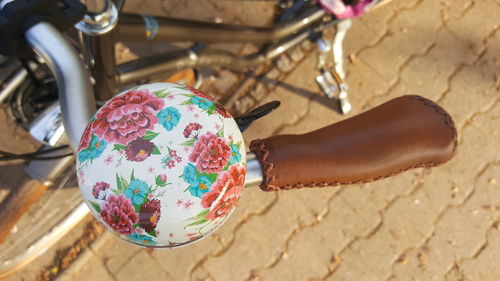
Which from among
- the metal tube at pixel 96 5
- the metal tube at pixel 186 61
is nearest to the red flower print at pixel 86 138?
the metal tube at pixel 96 5

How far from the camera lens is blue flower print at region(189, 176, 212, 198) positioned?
0.70 m

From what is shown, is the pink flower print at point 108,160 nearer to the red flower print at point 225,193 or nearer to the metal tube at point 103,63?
the red flower print at point 225,193

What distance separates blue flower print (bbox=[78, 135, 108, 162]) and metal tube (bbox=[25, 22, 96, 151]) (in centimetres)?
10

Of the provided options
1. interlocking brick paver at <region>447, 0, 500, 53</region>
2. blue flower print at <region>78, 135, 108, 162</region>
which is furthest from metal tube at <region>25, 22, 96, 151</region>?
interlocking brick paver at <region>447, 0, 500, 53</region>

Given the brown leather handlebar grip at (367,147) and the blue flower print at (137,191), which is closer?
the blue flower print at (137,191)

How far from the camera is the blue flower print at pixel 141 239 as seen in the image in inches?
29.0

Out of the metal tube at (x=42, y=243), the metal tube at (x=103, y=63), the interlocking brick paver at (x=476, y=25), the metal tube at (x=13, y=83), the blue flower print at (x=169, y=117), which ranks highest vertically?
the blue flower print at (x=169, y=117)

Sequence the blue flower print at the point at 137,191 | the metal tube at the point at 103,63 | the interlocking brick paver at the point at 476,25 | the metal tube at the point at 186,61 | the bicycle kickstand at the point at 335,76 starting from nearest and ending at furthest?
the blue flower print at the point at 137,191, the metal tube at the point at 103,63, the metal tube at the point at 186,61, the bicycle kickstand at the point at 335,76, the interlocking brick paver at the point at 476,25

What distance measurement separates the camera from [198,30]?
5.35 feet

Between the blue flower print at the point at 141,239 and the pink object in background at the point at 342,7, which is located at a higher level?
the blue flower print at the point at 141,239

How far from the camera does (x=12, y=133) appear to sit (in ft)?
7.22

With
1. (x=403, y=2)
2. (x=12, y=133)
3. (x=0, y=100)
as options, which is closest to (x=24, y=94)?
(x=0, y=100)

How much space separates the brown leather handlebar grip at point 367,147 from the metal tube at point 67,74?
0.33m

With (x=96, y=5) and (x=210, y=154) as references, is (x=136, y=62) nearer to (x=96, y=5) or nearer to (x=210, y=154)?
(x=96, y=5)
